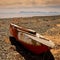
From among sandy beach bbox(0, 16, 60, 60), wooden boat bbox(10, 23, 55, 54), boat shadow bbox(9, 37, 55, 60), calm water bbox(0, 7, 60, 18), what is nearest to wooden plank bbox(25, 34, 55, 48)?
wooden boat bbox(10, 23, 55, 54)

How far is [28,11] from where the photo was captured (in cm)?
3366

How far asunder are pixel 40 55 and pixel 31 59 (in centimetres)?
71

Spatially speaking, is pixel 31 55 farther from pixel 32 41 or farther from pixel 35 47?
pixel 32 41

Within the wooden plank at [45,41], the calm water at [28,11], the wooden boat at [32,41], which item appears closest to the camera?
the wooden plank at [45,41]

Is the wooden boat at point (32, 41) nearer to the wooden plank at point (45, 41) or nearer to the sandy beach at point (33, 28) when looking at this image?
the wooden plank at point (45, 41)

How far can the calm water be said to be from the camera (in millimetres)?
31766

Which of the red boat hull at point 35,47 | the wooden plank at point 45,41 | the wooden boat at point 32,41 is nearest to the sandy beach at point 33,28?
the red boat hull at point 35,47

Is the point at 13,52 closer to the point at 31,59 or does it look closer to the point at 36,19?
the point at 31,59

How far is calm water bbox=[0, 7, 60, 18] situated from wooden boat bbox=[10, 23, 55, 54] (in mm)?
12501

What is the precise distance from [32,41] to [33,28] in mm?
7384

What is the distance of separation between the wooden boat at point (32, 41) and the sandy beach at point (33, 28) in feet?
1.79

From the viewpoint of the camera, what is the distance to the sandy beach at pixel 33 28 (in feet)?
54.8

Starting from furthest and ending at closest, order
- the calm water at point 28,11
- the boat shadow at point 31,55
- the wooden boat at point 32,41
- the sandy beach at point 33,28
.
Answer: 1. the calm water at point 28,11
2. the sandy beach at point 33,28
3. the boat shadow at point 31,55
4. the wooden boat at point 32,41

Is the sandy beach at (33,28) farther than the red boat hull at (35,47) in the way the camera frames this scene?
Yes
